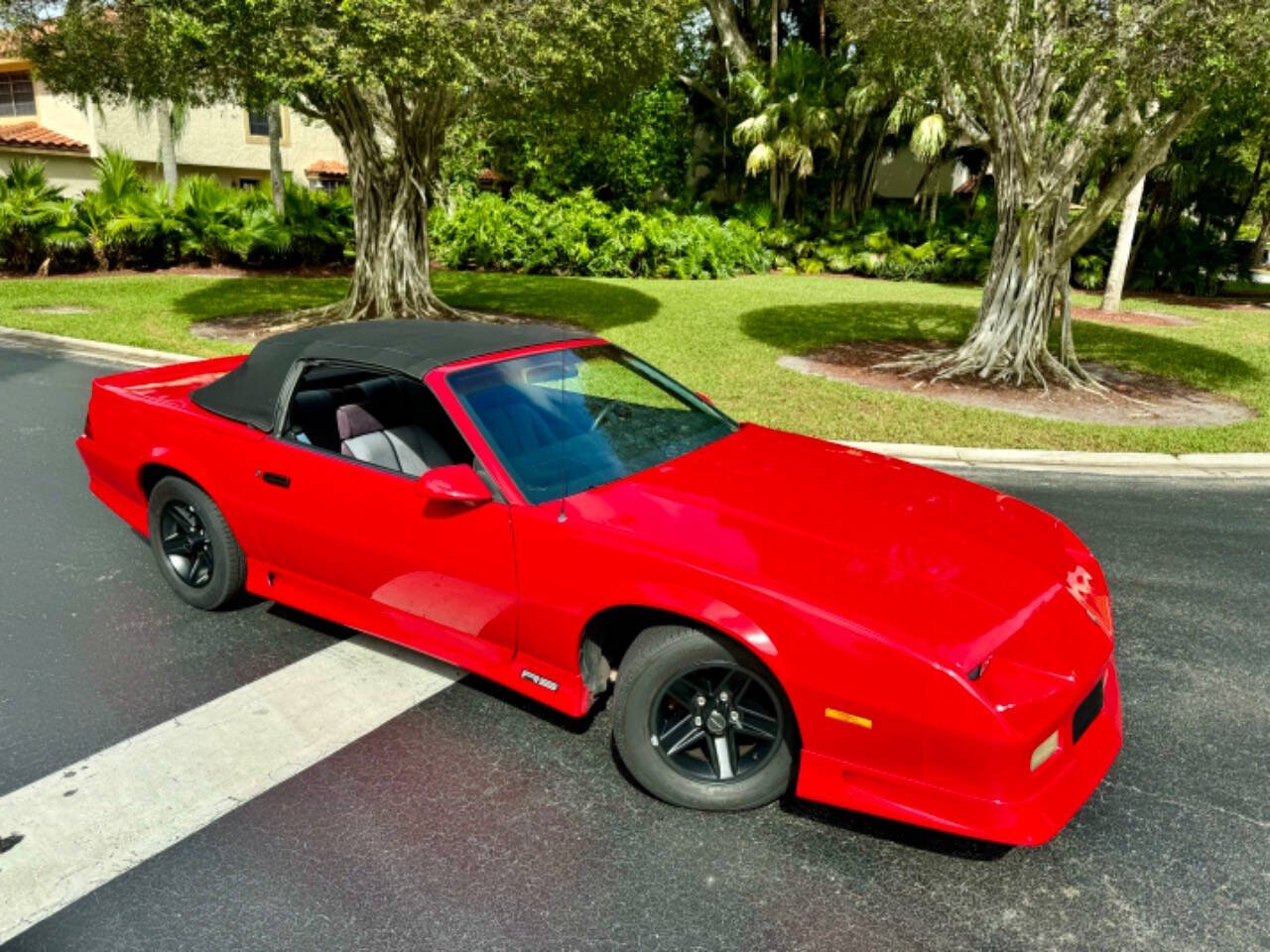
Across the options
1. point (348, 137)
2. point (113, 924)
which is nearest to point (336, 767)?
point (113, 924)

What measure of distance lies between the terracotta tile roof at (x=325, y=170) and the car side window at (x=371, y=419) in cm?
3664

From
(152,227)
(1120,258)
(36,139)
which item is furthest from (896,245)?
(36,139)

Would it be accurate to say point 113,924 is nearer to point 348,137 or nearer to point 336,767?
point 336,767

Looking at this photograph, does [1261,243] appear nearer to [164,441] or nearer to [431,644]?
[431,644]

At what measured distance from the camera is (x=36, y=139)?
96.3 ft

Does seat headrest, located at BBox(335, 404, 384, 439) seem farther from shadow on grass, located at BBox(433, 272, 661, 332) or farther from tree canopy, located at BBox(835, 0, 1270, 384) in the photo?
shadow on grass, located at BBox(433, 272, 661, 332)

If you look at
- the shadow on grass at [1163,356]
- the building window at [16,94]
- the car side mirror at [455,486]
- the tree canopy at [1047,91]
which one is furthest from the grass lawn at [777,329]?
the building window at [16,94]

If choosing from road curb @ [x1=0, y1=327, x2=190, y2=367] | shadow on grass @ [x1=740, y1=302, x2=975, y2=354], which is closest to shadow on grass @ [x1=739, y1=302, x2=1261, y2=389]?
shadow on grass @ [x1=740, y1=302, x2=975, y2=354]

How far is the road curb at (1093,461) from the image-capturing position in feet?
25.3

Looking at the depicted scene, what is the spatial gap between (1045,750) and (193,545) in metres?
3.93

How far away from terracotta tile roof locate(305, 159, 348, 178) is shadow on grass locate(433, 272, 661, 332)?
18.4m

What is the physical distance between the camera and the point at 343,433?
4078 mm

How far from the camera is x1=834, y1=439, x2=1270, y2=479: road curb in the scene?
7.70 meters

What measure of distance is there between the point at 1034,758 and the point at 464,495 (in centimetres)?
204
